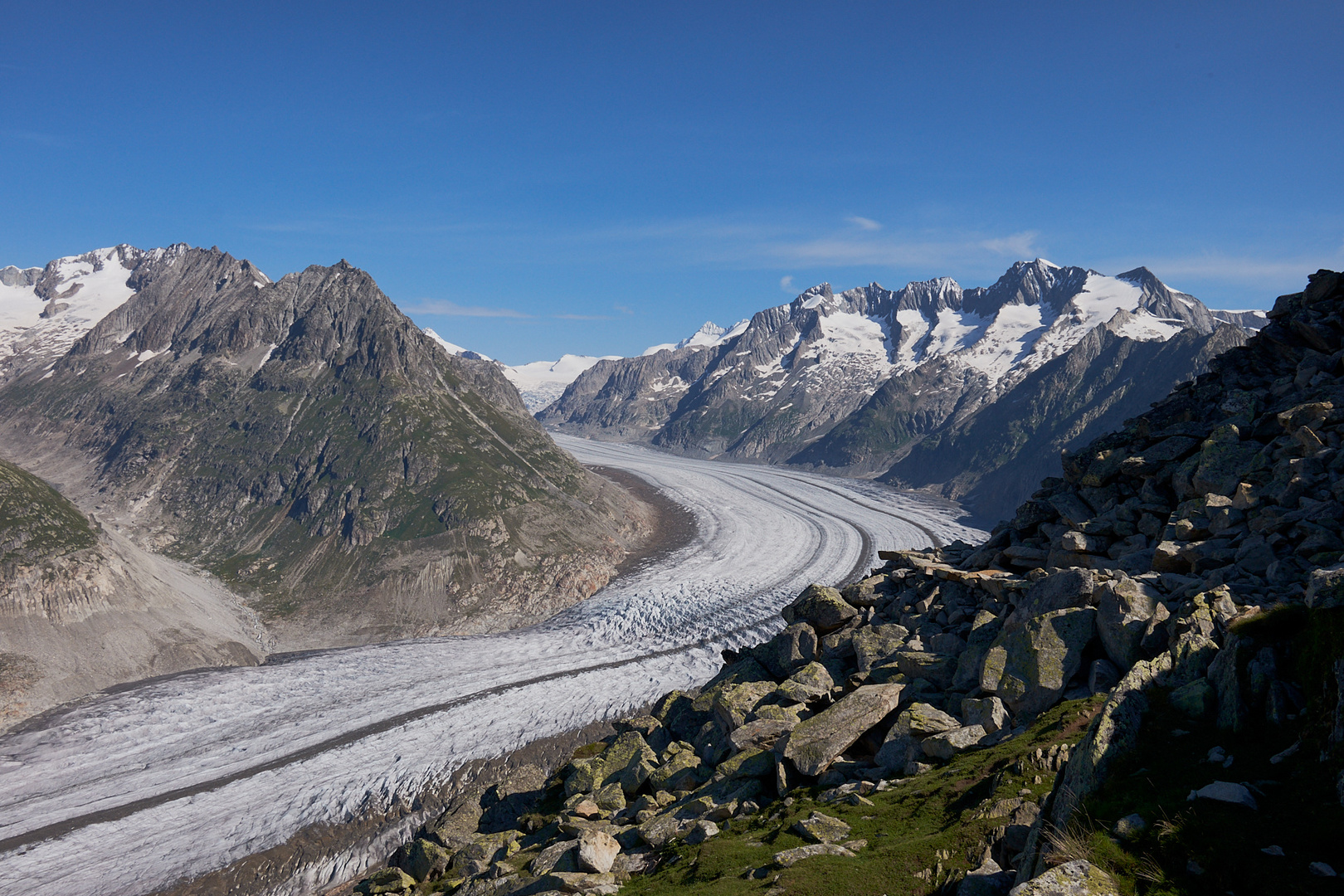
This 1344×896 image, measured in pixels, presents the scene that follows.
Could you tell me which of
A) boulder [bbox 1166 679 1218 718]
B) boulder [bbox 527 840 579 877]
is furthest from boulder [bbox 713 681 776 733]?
boulder [bbox 1166 679 1218 718]

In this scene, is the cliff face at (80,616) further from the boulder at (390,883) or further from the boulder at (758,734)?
A: the boulder at (758,734)

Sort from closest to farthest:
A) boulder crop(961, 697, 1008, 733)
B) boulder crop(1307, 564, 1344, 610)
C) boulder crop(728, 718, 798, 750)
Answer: boulder crop(1307, 564, 1344, 610)
boulder crop(961, 697, 1008, 733)
boulder crop(728, 718, 798, 750)

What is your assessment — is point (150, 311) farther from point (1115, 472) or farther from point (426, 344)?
point (1115, 472)

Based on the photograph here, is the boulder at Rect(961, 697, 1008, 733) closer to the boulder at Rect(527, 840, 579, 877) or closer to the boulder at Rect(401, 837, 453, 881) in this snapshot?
the boulder at Rect(527, 840, 579, 877)

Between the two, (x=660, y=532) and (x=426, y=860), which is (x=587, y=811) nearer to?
(x=426, y=860)

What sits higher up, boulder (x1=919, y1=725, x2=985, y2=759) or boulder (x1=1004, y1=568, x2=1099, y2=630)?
boulder (x1=1004, y1=568, x2=1099, y2=630)

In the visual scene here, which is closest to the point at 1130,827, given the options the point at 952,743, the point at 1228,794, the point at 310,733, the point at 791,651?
the point at 1228,794
